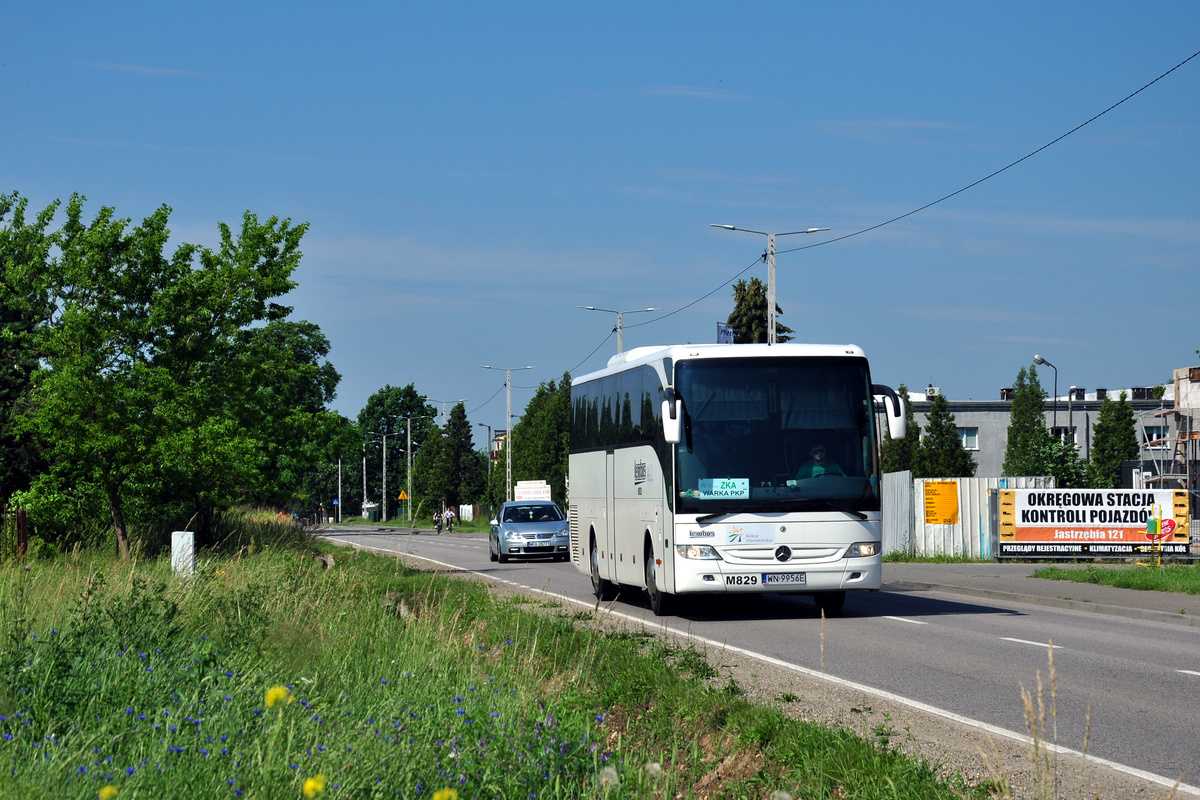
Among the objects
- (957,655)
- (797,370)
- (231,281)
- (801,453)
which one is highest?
(231,281)

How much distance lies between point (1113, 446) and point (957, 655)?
6862 centimetres

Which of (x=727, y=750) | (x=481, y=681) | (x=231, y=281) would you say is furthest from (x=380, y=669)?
(x=231, y=281)

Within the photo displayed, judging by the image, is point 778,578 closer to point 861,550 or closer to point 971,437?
point 861,550

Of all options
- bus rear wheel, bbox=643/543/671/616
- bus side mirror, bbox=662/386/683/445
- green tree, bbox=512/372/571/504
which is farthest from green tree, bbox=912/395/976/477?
bus side mirror, bbox=662/386/683/445

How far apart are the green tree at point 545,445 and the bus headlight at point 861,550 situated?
6289 centimetres

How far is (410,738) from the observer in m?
5.58

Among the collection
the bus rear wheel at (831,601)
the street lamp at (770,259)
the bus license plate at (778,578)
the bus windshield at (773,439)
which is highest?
the street lamp at (770,259)

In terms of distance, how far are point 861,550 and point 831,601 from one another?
212 cm

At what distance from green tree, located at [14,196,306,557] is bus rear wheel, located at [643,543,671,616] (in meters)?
8.46

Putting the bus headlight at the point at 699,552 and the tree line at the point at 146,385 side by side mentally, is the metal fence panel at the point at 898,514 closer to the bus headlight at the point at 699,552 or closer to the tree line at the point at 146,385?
the tree line at the point at 146,385

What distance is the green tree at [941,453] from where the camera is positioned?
229ft

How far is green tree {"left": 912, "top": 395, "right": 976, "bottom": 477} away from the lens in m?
69.7

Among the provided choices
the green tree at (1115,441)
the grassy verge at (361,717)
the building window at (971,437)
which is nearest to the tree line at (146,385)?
the grassy verge at (361,717)

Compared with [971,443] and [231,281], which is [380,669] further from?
[971,443]
